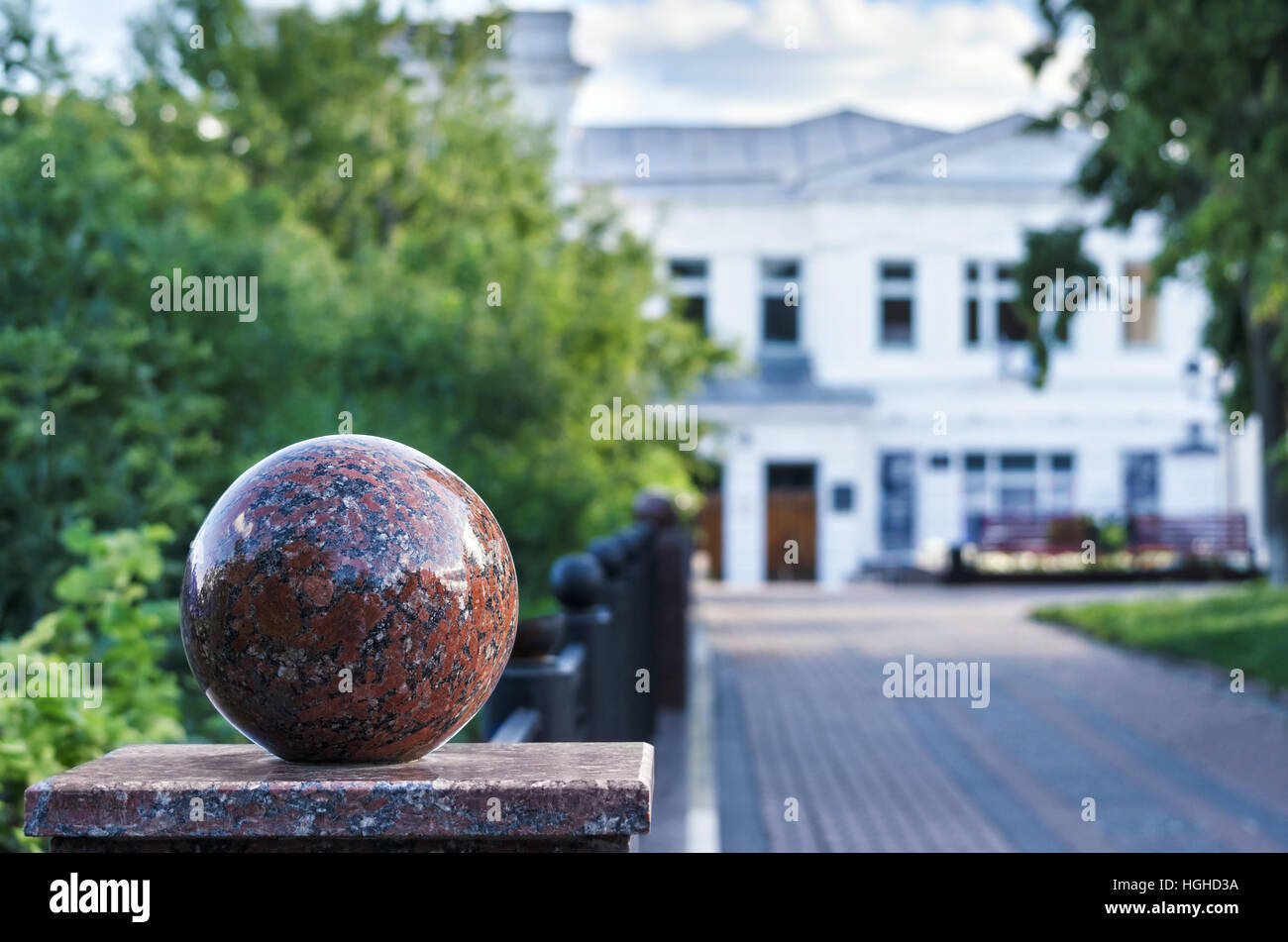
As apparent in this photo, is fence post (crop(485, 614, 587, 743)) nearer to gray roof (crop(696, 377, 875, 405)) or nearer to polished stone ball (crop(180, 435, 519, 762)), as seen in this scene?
polished stone ball (crop(180, 435, 519, 762))

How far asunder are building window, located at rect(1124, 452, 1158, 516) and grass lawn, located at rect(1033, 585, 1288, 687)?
1524 cm

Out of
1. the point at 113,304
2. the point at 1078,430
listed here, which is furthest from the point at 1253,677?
the point at 1078,430

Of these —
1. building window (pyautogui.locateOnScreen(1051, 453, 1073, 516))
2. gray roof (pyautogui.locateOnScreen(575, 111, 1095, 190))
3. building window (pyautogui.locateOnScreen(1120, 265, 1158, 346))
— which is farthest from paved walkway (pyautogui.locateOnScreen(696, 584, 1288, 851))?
building window (pyautogui.locateOnScreen(1120, 265, 1158, 346))

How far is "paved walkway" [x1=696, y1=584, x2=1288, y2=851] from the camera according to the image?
333 inches

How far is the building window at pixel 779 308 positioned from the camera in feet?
129

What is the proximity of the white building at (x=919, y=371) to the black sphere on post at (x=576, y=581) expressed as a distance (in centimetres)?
3184

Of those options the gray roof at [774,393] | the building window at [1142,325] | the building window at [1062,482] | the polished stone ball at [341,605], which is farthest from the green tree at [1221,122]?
the building window at [1142,325]

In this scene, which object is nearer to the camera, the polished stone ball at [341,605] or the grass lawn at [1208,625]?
the polished stone ball at [341,605]

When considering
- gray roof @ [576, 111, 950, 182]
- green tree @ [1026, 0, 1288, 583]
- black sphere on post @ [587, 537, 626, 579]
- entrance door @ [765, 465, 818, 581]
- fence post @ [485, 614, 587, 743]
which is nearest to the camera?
fence post @ [485, 614, 587, 743]

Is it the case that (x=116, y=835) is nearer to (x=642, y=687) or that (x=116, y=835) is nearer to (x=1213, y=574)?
(x=642, y=687)

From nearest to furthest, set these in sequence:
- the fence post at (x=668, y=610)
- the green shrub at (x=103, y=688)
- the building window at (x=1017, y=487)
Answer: the green shrub at (x=103, y=688) < the fence post at (x=668, y=610) < the building window at (x=1017, y=487)

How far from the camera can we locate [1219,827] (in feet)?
28.2

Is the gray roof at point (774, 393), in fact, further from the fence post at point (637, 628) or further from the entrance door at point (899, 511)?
the fence post at point (637, 628)
